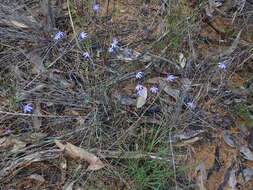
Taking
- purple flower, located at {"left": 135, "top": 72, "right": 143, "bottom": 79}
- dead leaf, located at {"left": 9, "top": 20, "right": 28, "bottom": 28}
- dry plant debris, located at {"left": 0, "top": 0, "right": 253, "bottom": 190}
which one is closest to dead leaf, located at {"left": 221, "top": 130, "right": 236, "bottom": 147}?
dry plant debris, located at {"left": 0, "top": 0, "right": 253, "bottom": 190}

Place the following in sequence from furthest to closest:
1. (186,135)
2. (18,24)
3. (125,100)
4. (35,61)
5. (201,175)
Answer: (18,24) → (35,61) → (125,100) → (186,135) → (201,175)

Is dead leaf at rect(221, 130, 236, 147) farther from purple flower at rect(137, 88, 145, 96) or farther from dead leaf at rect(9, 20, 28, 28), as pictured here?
dead leaf at rect(9, 20, 28, 28)

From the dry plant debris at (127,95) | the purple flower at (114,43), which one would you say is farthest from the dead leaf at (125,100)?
the purple flower at (114,43)

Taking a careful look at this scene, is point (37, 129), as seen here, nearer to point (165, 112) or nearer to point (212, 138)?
point (165, 112)

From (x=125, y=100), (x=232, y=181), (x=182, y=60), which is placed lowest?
(x=232, y=181)

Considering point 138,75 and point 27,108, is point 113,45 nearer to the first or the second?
point 138,75

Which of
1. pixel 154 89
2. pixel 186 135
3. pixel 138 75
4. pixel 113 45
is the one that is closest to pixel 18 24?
pixel 113 45
